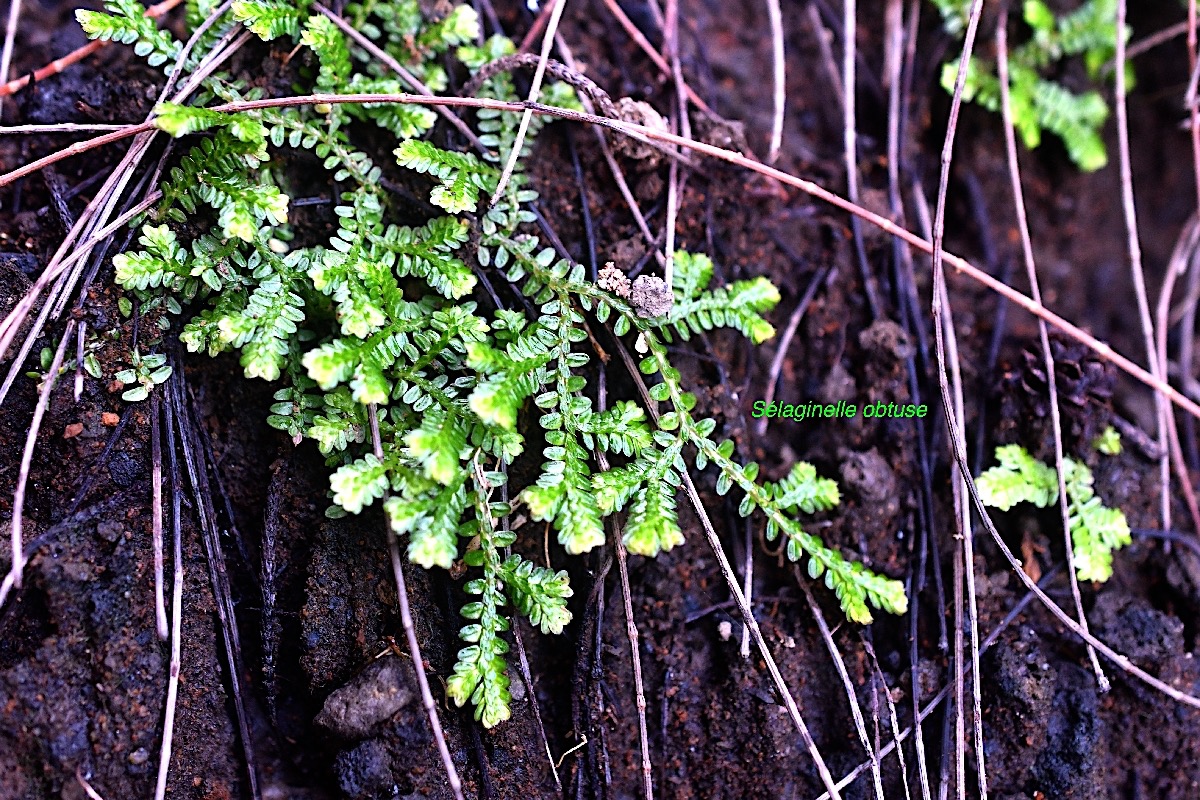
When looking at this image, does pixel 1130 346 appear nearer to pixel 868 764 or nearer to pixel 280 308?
pixel 868 764

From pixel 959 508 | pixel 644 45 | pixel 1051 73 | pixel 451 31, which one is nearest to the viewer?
pixel 451 31

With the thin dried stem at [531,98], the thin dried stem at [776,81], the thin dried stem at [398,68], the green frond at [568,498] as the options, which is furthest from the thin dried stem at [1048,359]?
the thin dried stem at [398,68]

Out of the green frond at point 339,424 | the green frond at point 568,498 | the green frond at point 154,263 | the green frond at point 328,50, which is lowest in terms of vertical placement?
the green frond at point 568,498

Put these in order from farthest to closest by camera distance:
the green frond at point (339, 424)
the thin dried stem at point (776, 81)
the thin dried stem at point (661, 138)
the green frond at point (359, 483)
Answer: the thin dried stem at point (776, 81) → the thin dried stem at point (661, 138) → the green frond at point (339, 424) → the green frond at point (359, 483)

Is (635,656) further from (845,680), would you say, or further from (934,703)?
(934,703)

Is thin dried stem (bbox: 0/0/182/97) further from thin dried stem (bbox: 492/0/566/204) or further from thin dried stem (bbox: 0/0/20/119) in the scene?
thin dried stem (bbox: 492/0/566/204)

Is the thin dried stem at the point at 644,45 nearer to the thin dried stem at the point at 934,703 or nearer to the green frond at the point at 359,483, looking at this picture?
the green frond at the point at 359,483

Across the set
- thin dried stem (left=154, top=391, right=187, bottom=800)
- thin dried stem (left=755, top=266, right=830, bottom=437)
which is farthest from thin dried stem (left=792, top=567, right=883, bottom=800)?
thin dried stem (left=154, top=391, right=187, bottom=800)

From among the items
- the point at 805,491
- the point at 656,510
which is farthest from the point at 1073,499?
the point at 656,510
